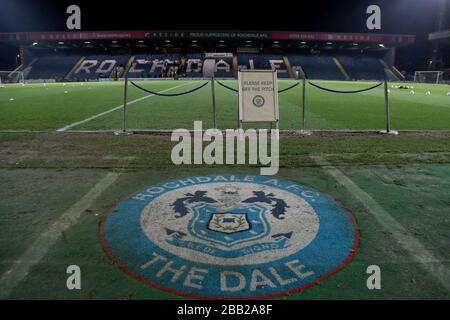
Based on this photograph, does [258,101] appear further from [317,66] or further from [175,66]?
[317,66]

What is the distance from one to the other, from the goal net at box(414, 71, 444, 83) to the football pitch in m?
37.9

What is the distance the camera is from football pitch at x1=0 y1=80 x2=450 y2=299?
2.58 meters

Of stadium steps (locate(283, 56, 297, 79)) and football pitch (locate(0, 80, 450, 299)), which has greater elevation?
→ stadium steps (locate(283, 56, 297, 79))

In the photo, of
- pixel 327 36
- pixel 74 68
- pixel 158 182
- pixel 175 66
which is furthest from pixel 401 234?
pixel 74 68

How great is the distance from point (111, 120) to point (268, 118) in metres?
4.95

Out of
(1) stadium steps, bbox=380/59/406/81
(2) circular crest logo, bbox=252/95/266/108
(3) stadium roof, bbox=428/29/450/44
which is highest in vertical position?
(3) stadium roof, bbox=428/29/450/44

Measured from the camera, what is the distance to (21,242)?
316cm

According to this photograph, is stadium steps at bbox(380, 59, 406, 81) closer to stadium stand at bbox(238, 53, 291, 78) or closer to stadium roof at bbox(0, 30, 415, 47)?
stadium roof at bbox(0, 30, 415, 47)

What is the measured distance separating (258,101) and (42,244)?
5.84 meters

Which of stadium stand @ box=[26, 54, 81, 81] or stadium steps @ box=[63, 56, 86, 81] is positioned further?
stadium stand @ box=[26, 54, 81, 81]

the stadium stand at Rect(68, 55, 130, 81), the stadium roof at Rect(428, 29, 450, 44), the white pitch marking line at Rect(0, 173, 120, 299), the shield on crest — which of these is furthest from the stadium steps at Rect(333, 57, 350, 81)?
the white pitch marking line at Rect(0, 173, 120, 299)
